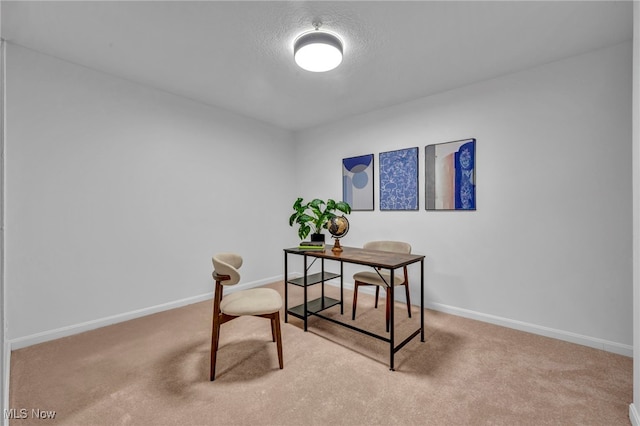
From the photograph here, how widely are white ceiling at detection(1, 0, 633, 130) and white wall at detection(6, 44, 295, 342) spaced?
336 millimetres

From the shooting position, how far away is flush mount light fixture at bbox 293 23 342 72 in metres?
2.10

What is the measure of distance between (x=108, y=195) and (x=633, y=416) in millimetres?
4200

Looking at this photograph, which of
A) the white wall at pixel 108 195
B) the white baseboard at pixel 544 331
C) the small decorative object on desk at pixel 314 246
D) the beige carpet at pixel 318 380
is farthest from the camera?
the small decorative object on desk at pixel 314 246

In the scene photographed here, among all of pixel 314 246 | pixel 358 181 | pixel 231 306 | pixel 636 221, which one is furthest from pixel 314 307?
pixel 636 221

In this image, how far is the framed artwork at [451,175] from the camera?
2.96 meters

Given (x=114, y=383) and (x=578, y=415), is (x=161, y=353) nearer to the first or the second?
(x=114, y=383)

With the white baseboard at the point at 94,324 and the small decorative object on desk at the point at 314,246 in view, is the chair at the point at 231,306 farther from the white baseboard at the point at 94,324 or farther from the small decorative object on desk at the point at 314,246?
the white baseboard at the point at 94,324

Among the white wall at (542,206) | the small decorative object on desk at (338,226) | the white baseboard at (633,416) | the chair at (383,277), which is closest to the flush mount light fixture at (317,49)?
the small decorative object on desk at (338,226)

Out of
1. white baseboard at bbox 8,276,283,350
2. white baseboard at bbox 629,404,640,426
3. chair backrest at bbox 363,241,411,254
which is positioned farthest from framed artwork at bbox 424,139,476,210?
white baseboard at bbox 8,276,283,350

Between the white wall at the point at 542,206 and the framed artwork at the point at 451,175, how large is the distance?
7cm

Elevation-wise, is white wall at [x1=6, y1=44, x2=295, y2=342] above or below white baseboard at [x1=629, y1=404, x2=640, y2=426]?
above

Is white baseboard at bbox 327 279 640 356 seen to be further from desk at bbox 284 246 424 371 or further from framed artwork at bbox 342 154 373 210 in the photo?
framed artwork at bbox 342 154 373 210

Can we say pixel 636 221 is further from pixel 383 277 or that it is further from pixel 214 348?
pixel 214 348

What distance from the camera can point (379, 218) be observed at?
12.1 ft
